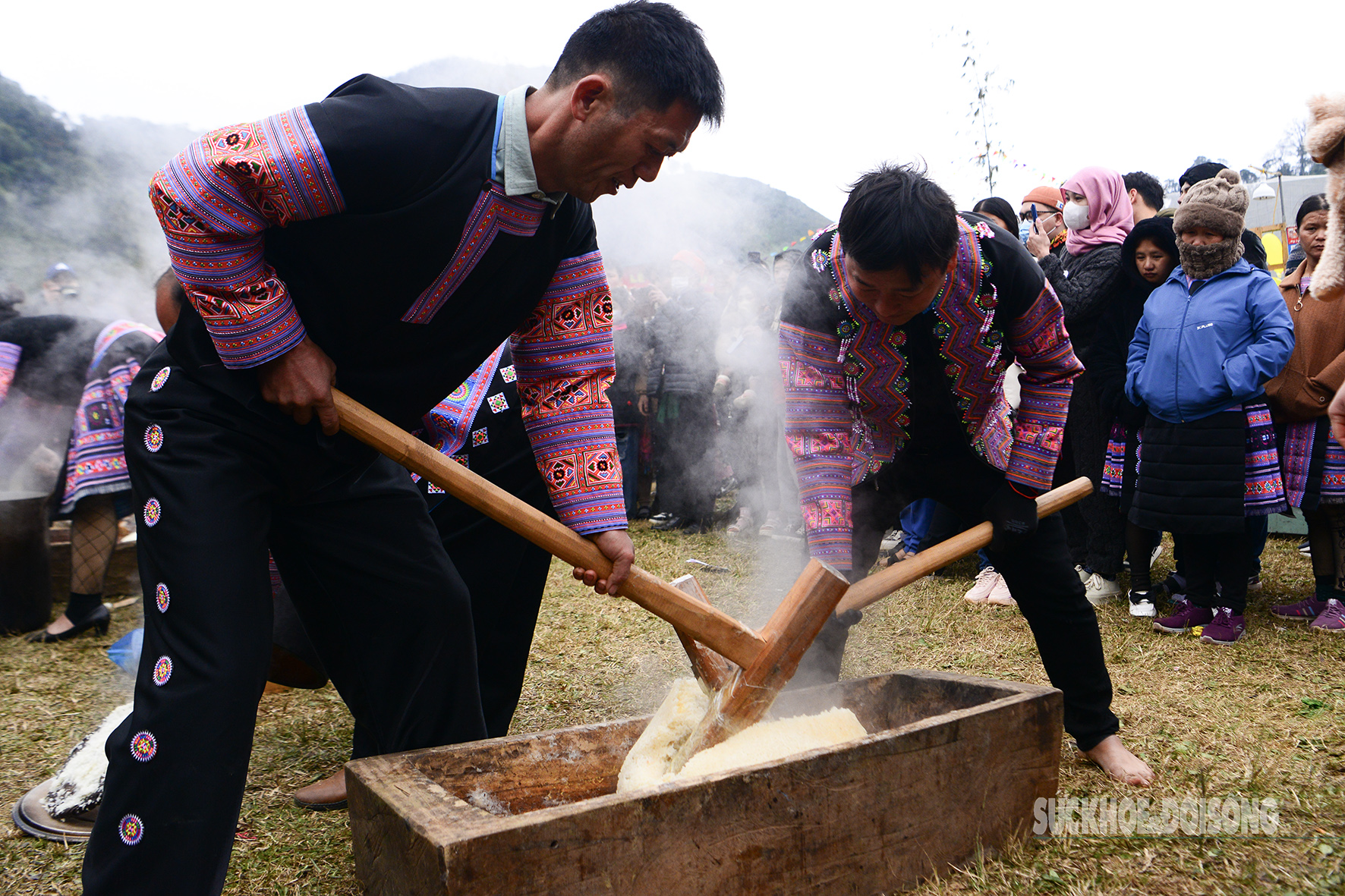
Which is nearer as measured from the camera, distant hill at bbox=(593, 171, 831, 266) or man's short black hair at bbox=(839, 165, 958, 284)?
man's short black hair at bbox=(839, 165, 958, 284)

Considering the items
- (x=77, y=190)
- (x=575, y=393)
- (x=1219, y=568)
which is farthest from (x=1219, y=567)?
(x=77, y=190)

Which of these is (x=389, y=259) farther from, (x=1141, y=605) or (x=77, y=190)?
(x=77, y=190)

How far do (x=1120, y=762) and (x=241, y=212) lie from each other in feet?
9.09

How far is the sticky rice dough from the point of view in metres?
2.10

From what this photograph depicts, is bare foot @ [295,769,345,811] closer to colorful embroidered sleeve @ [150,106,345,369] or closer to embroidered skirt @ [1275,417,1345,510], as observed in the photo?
colorful embroidered sleeve @ [150,106,345,369]

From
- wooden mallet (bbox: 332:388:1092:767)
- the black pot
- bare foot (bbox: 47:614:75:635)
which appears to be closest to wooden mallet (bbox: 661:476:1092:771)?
wooden mallet (bbox: 332:388:1092:767)

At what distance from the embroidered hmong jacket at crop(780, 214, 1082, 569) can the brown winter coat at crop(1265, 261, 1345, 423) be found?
2.53m

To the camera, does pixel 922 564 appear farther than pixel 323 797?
No

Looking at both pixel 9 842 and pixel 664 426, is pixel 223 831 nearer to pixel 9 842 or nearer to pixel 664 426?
pixel 9 842

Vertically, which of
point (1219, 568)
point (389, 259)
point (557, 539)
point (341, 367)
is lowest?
point (1219, 568)

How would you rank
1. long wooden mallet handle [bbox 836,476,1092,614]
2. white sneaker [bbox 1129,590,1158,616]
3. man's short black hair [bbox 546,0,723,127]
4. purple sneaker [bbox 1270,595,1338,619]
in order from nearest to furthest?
man's short black hair [bbox 546,0,723,127] → long wooden mallet handle [bbox 836,476,1092,614] → purple sneaker [bbox 1270,595,1338,619] → white sneaker [bbox 1129,590,1158,616]

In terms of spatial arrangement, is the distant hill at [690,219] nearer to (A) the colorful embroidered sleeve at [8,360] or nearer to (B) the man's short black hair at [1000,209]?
(B) the man's short black hair at [1000,209]

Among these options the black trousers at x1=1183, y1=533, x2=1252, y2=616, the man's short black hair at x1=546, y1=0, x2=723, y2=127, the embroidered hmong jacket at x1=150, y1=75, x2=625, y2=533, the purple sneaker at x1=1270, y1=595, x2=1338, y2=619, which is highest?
the man's short black hair at x1=546, y1=0, x2=723, y2=127

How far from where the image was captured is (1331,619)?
435cm
